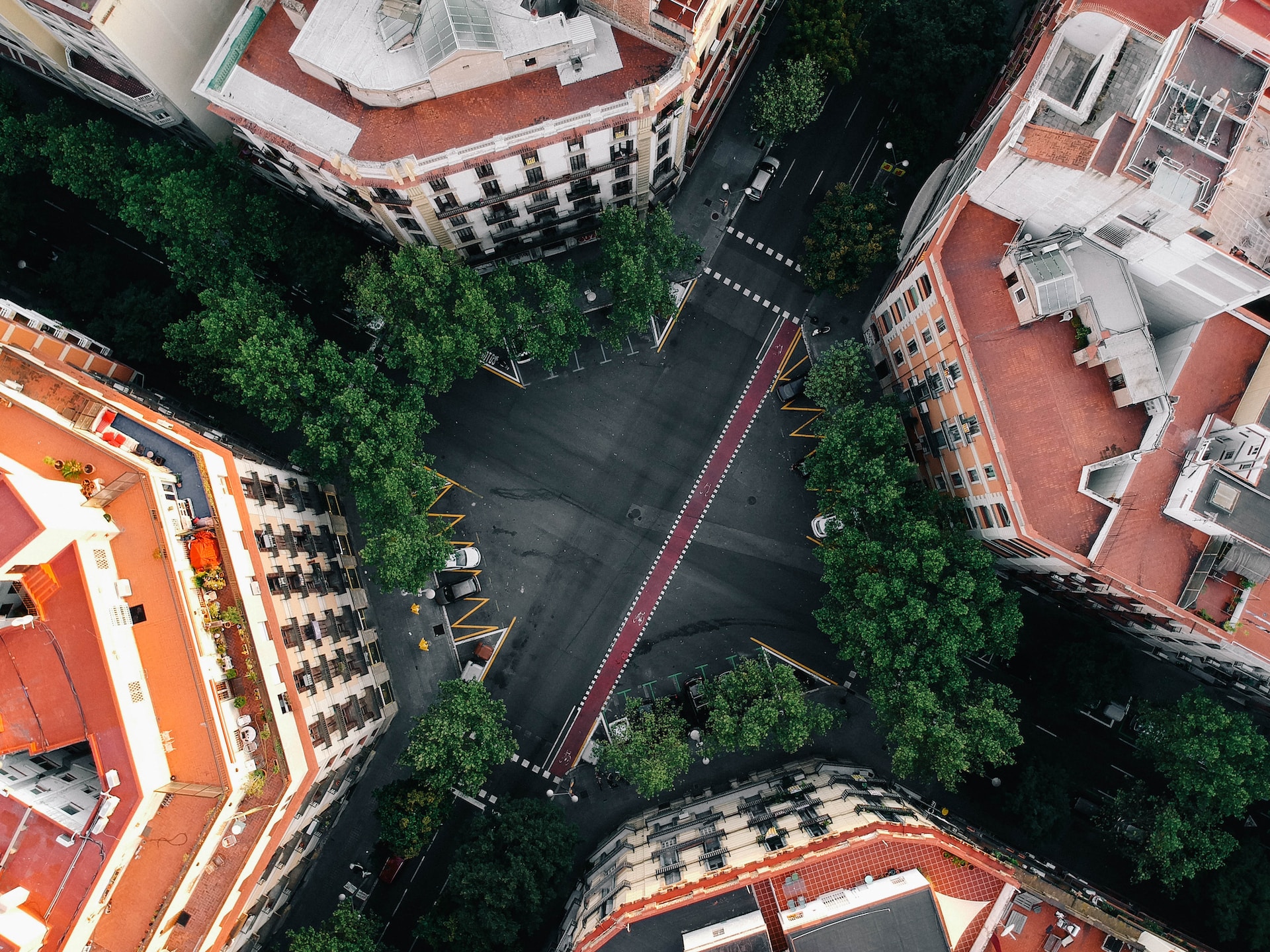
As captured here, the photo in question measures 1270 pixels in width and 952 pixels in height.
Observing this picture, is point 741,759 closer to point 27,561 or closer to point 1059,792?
point 1059,792

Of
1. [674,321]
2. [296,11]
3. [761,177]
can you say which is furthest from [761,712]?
[296,11]

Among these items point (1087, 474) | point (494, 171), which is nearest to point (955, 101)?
point (1087, 474)

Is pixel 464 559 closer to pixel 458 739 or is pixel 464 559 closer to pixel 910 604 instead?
pixel 458 739

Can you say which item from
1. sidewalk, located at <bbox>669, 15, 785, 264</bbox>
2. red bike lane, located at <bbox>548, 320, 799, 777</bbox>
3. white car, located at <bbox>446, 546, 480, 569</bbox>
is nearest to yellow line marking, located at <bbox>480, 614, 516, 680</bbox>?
white car, located at <bbox>446, 546, 480, 569</bbox>

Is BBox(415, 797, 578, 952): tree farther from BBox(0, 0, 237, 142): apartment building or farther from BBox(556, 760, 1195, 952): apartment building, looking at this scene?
BBox(0, 0, 237, 142): apartment building

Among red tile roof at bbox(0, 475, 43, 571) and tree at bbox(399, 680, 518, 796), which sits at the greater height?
red tile roof at bbox(0, 475, 43, 571)

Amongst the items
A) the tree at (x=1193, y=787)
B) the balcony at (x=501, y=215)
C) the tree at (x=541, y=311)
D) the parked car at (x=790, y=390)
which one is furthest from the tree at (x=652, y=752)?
the balcony at (x=501, y=215)

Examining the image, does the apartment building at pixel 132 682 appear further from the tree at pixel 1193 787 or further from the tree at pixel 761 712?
the tree at pixel 1193 787
